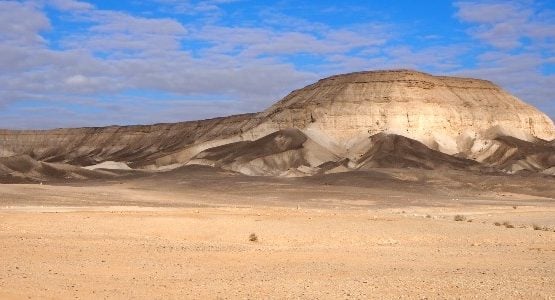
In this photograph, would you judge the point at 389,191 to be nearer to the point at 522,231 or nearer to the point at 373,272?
the point at 522,231

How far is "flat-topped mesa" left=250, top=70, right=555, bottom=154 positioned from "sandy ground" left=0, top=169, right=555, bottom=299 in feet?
190

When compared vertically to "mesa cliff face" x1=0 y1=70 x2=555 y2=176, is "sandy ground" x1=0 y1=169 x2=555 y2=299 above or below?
below

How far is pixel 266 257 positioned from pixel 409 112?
2940 inches

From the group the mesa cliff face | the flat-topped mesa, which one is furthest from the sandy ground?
the flat-topped mesa

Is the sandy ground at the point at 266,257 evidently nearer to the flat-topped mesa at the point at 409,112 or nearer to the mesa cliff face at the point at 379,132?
the mesa cliff face at the point at 379,132

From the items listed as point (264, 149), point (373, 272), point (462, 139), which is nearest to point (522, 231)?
point (373, 272)

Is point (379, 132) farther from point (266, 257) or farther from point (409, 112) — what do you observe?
point (266, 257)

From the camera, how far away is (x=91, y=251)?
51.3ft

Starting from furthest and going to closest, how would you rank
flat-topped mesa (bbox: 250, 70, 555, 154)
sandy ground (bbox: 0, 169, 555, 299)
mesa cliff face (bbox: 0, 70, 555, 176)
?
1. flat-topped mesa (bbox: 250, 70, 555, 154)
2. mesa cliff face (bbox: 0, 70, 555, 176)
3. sandy ground (bbox: 0, 169, 555, 299)

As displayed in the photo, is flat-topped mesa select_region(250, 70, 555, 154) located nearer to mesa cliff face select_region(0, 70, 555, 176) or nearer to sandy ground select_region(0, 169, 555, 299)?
mesa cliff face select_region(0, 70, 555, 176)

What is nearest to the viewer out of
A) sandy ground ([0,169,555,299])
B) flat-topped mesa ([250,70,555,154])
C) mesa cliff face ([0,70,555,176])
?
sandy ground ([0,169,555,299])

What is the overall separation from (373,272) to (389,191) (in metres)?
40.6

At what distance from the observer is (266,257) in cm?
1572

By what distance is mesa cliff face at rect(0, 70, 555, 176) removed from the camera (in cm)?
7812
